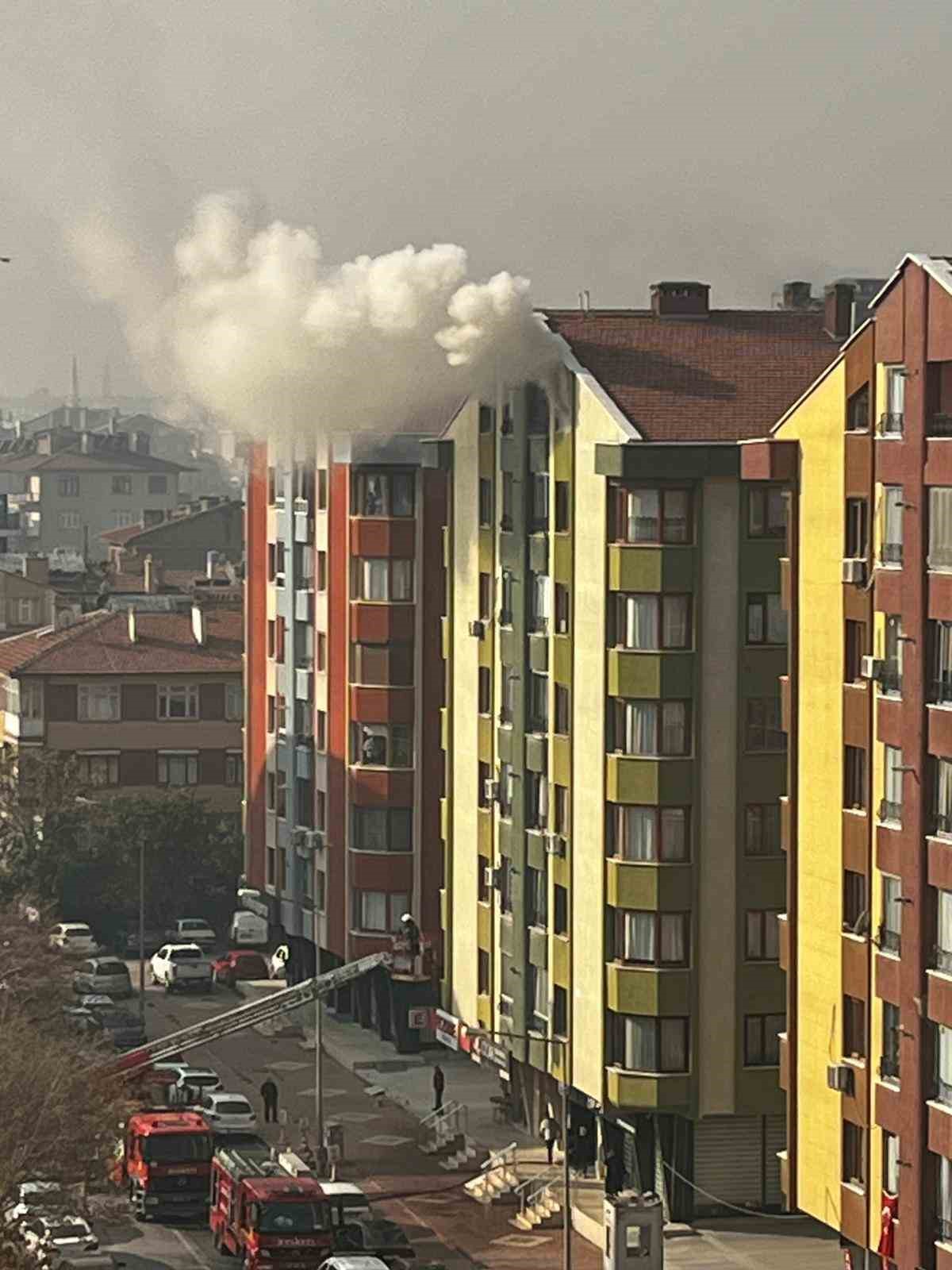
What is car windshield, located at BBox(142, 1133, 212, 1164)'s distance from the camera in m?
66.9

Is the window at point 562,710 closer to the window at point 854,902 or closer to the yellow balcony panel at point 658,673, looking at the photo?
the yellow balcony panel at point 658,673

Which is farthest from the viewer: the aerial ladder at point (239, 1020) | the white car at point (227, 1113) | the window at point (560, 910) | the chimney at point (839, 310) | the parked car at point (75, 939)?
the parked car at point (75, 939)

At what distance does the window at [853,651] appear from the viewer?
52.7 metres

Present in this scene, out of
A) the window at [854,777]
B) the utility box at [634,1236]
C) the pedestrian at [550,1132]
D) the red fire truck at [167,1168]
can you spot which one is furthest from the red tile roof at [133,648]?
the window at [854,777]

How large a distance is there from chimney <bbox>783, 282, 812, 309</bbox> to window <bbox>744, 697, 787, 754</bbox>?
64.6ft

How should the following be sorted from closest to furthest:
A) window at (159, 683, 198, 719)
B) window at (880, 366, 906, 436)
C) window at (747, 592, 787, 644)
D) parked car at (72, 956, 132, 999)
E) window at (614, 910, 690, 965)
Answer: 1. window at (880, 366, 906, 436)
2. window at (747, 592, 787, 644)
3. window at (614, 910, 690, 965)
4. parked car at (72, 956, 132, 999)
5. window at (159, 683, 198, 719)

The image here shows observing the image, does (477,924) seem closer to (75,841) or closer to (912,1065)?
(912,1065)

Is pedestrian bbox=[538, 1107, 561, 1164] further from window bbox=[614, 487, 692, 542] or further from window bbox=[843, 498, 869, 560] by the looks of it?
window bbox=[843, 498, 869, 560]

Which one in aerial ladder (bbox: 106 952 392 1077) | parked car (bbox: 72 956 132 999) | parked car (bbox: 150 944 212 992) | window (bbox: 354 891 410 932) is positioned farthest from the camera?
parked car (bbox: 150 944 212 992)

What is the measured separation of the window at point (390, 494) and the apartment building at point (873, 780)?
27.0 m

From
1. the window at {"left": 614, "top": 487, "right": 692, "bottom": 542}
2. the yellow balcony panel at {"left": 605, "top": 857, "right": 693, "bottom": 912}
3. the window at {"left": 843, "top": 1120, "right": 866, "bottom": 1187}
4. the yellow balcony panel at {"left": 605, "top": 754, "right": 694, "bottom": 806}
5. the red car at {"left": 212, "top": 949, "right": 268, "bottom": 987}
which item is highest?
the window at {"left": 614, "top": 487, "right": 692, "bottom": 542}

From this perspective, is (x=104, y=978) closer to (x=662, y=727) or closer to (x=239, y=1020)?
(x=239, y=1020)

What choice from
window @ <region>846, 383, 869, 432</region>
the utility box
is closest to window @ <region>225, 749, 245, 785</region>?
the utility box

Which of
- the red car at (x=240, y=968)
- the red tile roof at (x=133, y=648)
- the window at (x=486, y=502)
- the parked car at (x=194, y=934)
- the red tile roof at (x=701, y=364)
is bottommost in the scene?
the red car at (x=240, y=968)
